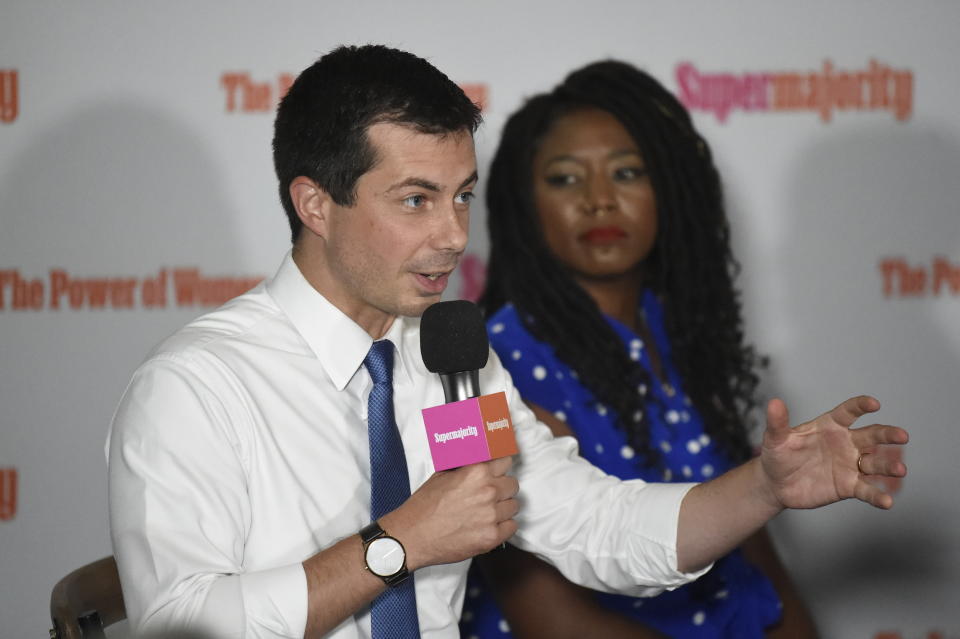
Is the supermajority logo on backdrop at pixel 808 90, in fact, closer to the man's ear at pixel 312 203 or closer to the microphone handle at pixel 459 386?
the man's ear at pixel 312 203

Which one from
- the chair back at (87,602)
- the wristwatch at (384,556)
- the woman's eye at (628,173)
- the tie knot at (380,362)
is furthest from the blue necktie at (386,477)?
the woman's eye at (628,173)

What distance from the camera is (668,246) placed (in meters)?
2.34

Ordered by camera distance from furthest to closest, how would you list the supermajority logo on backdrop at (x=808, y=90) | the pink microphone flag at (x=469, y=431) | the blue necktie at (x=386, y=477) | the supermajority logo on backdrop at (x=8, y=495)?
the supermajority logo on backdrop at (x=808, y=90) → the supermajority logo on backdrop at (x=8, y=495) → the blue necktie at (x=386, y=477) → the pink microphone flag at (x=469, y=431)

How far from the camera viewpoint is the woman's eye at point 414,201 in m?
1.45

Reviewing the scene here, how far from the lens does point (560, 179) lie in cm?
223

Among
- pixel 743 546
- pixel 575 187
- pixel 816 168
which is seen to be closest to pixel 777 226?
pixel 816 168

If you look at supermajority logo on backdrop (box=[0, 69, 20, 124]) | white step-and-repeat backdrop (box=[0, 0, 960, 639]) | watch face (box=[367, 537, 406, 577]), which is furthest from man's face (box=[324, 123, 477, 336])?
supermajority logo on backdrop (box=[0, 69, 20, 124])

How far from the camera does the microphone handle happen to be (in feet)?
3.98

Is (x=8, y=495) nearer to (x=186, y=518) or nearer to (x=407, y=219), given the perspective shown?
(x=186, y=518)

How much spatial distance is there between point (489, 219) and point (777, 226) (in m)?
0.81

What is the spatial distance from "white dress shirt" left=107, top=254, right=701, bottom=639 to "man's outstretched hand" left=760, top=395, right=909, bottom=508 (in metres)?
0.20

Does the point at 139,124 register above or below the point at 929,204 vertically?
above

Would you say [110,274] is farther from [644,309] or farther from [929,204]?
[929,204]

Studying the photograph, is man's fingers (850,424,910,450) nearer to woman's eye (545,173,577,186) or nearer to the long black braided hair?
the long black braided hair
